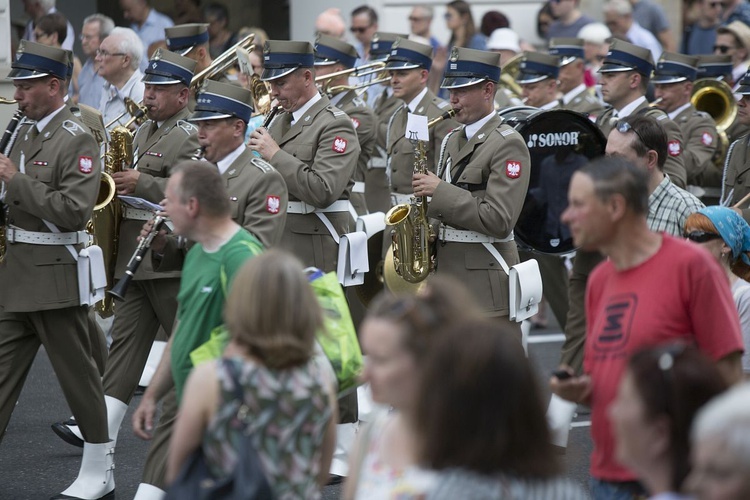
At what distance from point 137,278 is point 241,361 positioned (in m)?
3.05

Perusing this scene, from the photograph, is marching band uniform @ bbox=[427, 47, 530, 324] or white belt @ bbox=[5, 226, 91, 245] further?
marching band uniform @ bbox=[427, 47, 530, 324]

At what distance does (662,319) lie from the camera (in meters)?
3.91

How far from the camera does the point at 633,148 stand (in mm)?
5730

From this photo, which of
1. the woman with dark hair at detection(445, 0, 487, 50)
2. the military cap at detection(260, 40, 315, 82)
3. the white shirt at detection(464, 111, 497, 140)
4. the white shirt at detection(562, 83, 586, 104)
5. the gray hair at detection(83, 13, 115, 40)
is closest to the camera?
the white shirt at detection(464, 111, 497, 140)

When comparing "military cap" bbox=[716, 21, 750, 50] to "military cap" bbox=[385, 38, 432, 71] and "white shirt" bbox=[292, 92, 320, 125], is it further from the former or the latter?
"white shirt" bbox=[292, 92, 320, 125]

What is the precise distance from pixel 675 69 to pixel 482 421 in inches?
277

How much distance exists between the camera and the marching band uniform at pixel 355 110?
909cm

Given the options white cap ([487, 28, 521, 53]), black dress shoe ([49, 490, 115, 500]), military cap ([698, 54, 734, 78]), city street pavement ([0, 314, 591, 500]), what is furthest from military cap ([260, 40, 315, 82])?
white cap ([487, 28, 521, 53])

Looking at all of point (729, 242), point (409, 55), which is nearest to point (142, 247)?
point (729, 242)

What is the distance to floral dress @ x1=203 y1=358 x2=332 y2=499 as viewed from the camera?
3514 millimetres

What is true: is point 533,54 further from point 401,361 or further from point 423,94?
point 401,361

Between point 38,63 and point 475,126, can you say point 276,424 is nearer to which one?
point 475,126

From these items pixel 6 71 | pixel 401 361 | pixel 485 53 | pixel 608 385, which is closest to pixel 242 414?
pixel 401 361

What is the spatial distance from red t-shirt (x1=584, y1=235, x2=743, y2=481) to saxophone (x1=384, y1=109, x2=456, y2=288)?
109 inches
